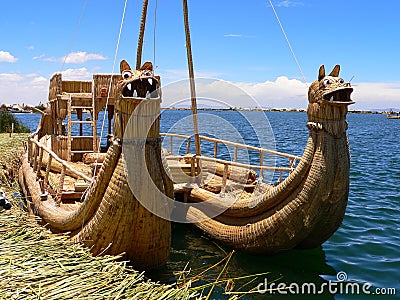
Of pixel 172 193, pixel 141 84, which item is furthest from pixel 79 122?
pixel 141 84

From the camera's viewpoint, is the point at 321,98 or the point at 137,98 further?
the point at 321,98

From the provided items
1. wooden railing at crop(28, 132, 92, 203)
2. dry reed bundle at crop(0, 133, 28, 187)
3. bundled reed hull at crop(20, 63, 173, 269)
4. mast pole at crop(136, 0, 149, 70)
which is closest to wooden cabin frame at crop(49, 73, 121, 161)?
wooden railing at crop(28, 132, 92, 203)

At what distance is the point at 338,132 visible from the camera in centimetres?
676

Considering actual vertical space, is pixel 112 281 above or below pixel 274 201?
below

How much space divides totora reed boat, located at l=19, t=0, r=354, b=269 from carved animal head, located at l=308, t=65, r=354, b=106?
1cm

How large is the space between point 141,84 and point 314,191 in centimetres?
326

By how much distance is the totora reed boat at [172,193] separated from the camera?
221 inches

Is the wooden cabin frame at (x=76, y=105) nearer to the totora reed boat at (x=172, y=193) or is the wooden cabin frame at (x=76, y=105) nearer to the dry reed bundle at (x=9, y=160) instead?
the totora reed boat at (x=172, y=193)

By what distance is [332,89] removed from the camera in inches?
253

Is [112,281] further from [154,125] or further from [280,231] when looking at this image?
[280,231]

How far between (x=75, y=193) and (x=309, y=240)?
449 cm

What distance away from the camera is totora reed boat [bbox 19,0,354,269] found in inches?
221

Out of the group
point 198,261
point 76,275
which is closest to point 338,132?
point 198,261

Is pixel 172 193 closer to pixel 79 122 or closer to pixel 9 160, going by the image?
pixel 79 122
